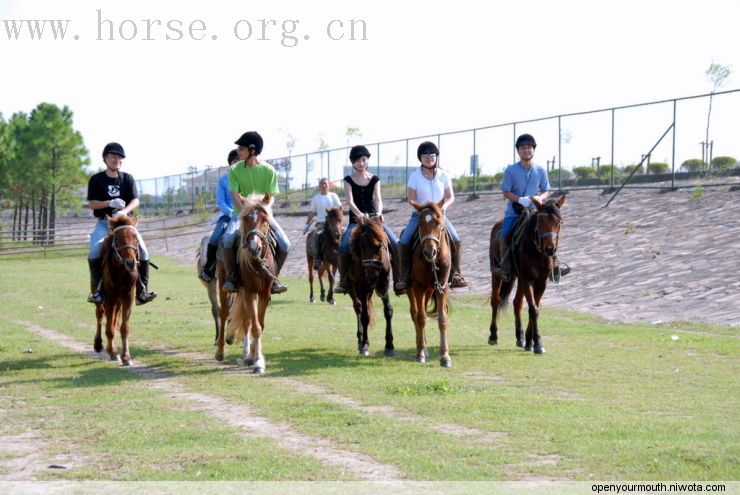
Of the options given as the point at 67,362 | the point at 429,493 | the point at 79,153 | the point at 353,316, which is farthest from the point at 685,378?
the point at 79,153

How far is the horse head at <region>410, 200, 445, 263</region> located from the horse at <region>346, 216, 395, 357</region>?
78 centimetres

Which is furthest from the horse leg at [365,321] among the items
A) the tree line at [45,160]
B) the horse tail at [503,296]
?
the tree line at [45,160]

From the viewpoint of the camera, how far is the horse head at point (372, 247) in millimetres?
13328

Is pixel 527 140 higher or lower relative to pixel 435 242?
higher

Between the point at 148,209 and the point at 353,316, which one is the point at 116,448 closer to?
the point at 353,316

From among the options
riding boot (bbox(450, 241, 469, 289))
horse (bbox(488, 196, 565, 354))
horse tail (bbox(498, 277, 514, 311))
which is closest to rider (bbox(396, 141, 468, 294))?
riding boot (bbox(450, 241, 469, 289))

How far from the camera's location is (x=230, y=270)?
41.7 ft

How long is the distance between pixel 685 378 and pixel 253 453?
5.99 meters

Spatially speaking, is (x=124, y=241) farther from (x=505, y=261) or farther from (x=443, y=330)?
(x=505, y=261)

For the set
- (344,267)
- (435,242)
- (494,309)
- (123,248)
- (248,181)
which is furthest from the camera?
(494,309)

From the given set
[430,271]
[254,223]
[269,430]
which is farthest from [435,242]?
[269,430]

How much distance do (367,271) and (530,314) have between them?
2.61m

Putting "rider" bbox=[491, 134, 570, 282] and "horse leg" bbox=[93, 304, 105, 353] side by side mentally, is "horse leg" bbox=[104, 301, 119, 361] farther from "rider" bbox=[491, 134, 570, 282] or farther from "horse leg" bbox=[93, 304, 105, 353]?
"rider" bbox=[491, 134, 570, 282]

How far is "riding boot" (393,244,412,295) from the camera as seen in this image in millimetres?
13266
